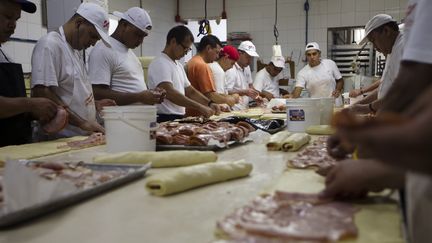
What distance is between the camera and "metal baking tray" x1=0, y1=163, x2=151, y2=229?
0.96 m

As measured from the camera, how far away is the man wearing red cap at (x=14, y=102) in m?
2.25

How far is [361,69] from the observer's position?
24.4 ft

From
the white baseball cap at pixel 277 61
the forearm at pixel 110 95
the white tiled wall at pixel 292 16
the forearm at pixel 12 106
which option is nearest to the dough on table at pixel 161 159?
the forearm at pixel 12 106

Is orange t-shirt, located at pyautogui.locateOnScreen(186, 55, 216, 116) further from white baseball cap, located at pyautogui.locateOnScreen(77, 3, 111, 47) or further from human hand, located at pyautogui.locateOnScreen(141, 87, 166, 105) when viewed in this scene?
white baseball cap, located at pyautogui.locateOnScreen(77, 3, 111, 47)

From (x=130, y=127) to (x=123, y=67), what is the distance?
183 cm

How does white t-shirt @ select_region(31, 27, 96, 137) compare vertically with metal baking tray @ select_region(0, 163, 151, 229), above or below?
above

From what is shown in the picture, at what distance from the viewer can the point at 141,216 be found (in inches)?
41.2

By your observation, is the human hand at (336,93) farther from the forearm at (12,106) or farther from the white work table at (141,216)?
the white work table at (141,216)

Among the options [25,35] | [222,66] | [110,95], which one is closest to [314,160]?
[110,95]

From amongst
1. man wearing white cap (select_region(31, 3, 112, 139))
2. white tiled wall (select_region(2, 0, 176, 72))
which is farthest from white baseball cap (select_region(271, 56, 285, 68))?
man wearing white cap (select_region(31, 3, 112, 139))

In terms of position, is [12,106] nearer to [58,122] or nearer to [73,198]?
[58,122]

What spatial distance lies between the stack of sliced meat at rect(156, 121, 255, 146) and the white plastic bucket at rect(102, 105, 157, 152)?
0.72ft

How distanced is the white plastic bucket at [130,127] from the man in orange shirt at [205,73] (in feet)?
9.58

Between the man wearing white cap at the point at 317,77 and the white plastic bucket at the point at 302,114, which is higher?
the man wearing white cap at the point at 317,77
